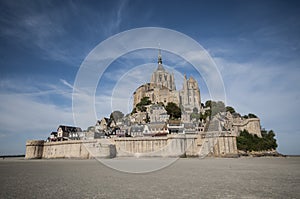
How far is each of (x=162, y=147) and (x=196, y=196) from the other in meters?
35.0

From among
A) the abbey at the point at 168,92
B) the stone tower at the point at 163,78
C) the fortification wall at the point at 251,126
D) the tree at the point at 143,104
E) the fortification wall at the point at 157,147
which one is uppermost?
the stone tower at the point at 163,78

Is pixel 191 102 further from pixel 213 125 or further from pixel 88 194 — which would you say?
pixel 88 194

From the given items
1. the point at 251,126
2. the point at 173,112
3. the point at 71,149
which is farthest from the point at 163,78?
the point at 71,149

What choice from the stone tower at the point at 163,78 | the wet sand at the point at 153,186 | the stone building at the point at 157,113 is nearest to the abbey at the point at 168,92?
the stone tower at the point at 163,78

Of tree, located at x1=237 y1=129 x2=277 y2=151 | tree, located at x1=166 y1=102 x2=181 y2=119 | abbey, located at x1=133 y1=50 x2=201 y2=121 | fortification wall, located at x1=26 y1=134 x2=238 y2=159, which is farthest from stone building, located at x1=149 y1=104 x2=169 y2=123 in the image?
tree, located at x1=237 y1=129 x2=277 y2=151

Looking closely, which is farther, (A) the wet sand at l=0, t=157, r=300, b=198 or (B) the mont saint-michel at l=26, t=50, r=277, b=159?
(B) the mont saint-michel at l=26, t=50, r=277, b=159

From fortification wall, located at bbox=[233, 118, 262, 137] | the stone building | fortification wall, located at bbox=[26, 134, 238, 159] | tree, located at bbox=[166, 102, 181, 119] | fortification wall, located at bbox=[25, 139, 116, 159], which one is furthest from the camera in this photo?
tree, located at bbox=[166, 102, 181, 119]

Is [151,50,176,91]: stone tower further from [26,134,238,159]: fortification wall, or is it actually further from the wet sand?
the wet sand

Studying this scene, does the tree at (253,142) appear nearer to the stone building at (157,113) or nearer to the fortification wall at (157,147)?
the fortification wall at (157,147)

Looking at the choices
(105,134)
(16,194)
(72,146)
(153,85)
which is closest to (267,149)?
(105,134)

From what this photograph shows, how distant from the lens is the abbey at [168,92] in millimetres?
93875

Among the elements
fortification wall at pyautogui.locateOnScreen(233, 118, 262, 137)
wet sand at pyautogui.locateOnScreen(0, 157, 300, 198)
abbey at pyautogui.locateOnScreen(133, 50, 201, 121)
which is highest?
abbey at pyautogui.locateOnScreen(133, 50, 201, 121)

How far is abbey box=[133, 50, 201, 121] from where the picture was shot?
93.9 meters

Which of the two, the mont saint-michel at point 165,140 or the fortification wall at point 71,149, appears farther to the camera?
the mont saint-michel at point 165,140
